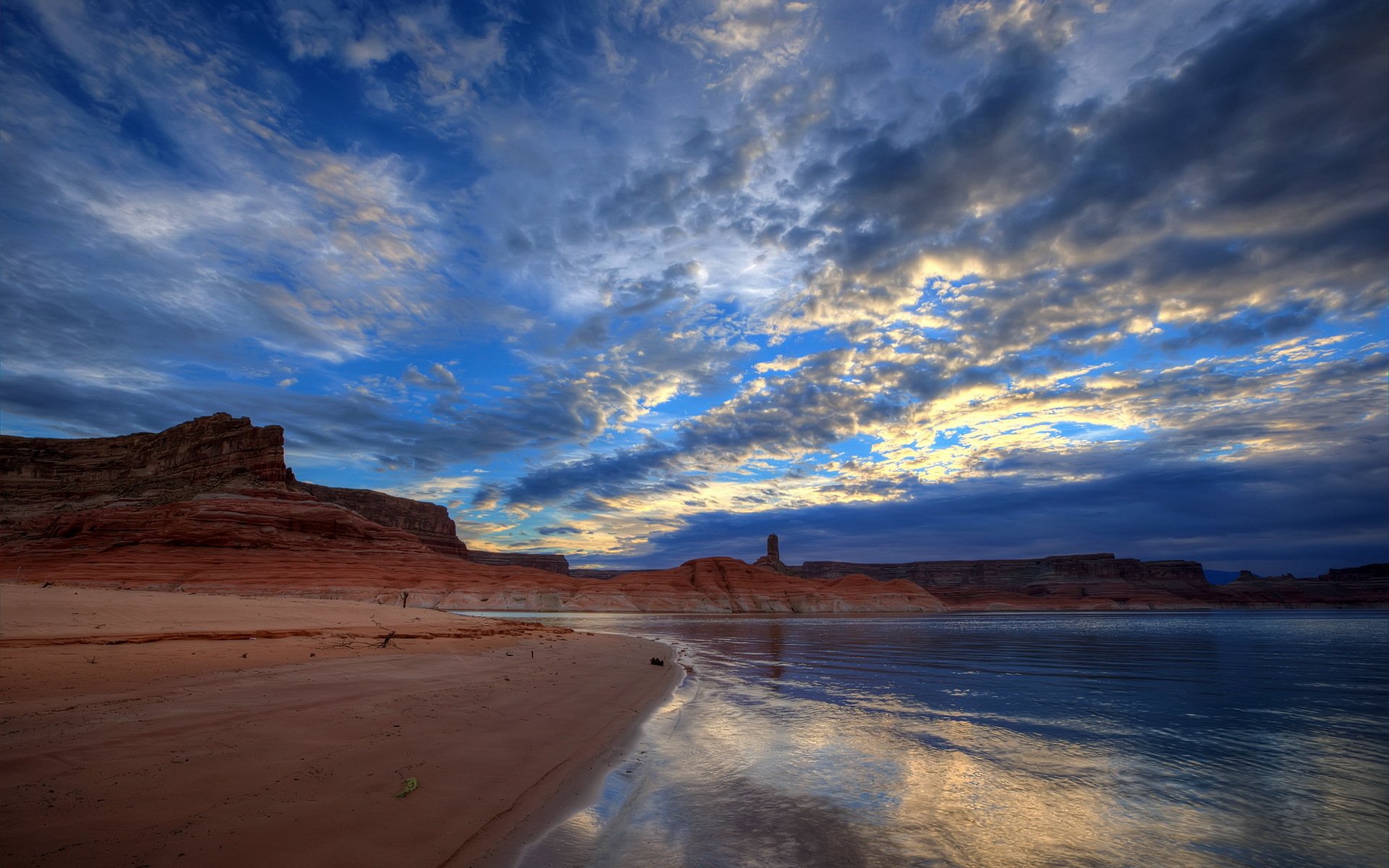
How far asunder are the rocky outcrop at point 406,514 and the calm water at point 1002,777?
13089cm

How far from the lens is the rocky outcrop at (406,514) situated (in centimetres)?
12962

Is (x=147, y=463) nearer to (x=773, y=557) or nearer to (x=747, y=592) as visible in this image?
(x=747, y=592)

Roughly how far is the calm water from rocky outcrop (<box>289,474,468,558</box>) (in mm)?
130894

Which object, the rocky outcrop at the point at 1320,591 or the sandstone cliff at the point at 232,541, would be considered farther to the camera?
the rocky outcrop at the point at 1320,591

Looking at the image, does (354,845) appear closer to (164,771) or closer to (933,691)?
(164,771)

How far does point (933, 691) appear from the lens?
12633 mm

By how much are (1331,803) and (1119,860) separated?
3.36m

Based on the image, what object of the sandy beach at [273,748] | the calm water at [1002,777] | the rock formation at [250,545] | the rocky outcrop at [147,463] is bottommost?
the calm water at [1002,777]

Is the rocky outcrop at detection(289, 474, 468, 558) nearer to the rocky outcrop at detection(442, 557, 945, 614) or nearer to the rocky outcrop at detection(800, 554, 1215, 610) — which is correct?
the rocky outcrop at detection(442, 557, 945, 614)

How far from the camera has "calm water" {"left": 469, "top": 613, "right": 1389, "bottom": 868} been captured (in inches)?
179

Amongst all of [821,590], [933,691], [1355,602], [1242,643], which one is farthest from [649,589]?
[1355,602]

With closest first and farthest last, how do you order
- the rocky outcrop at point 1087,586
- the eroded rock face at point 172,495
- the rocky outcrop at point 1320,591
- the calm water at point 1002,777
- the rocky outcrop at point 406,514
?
the calm water at point 1002,777, the eroded rock face at point 172,495, the rocky outcrop at point 406,514, the rocky outcrop at point 1320,591, the rocky outcrop at point 1087,586

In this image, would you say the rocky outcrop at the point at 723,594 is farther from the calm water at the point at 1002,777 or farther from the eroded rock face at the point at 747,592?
the calm water at the point at 1002,777

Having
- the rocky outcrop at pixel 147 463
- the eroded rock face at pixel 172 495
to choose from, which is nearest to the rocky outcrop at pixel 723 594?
the eroded rock face at pixel 172 495
